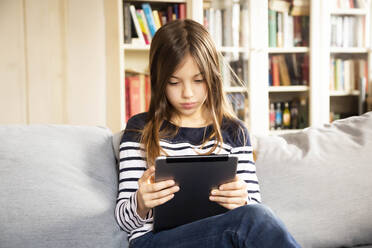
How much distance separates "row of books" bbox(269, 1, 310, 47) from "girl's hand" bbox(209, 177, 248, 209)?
2.03m

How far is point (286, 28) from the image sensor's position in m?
3.00

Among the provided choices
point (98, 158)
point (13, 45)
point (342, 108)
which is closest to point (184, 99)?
point (98, 158)

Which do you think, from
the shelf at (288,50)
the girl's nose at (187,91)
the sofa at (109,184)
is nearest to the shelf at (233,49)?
the shelf at (288,50)

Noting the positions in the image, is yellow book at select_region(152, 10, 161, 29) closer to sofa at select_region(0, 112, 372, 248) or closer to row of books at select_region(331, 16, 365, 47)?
row of books at select_region(331, 16, 365, 47)

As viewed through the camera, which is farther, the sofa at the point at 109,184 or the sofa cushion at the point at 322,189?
the sofa cushion at the point at 322,189

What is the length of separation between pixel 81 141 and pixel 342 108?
7.41 ft

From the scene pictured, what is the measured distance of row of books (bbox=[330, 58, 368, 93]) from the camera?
3.08 m

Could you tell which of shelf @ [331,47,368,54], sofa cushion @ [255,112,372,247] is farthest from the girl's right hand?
shelf @ [331,47,368,54]

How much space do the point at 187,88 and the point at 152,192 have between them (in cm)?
33

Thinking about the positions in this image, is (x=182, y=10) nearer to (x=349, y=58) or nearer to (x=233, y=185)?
(x=349, y=58)

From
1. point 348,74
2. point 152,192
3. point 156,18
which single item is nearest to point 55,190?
point 152,192

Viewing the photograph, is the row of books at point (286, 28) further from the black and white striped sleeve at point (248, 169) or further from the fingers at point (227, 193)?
the fingers at point (227, 193)

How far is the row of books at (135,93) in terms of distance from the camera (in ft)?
8.97

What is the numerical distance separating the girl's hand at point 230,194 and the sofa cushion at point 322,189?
0.26 metres
